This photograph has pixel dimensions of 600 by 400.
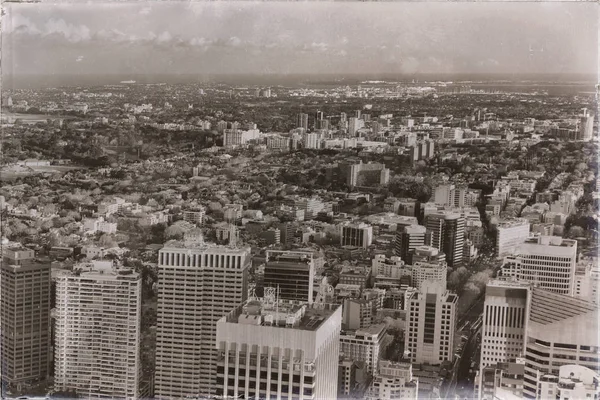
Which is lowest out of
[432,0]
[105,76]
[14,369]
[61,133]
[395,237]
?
[14,369]

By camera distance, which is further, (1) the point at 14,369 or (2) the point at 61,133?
(2) the point at 61,133

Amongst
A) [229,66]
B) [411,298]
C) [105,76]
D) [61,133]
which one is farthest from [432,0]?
[61,133]

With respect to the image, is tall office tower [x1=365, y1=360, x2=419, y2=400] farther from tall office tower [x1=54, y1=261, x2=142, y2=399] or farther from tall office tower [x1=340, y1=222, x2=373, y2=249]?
tall office tower [x1=54, y1=261, x2=142, y2=399]

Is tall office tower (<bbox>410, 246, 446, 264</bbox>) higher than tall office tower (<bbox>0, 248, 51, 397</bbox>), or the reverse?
tall office tower (<bbox>410, 246, 446, 264</bbox>)

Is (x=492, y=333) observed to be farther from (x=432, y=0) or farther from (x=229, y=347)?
(x=432, y=0)

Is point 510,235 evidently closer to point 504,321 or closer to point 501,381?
point 504,321

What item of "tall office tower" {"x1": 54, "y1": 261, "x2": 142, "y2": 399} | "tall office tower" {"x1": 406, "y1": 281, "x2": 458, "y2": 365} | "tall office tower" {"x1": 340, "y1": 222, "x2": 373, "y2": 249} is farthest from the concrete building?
"tall office tower" {"x1": 54, "y1": 261, "x2": 142, "y2": 399}

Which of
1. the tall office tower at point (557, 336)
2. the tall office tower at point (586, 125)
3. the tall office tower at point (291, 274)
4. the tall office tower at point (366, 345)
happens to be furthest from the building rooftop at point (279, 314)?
the tall office tower at point (586, 125)

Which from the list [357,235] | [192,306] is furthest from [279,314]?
[357,235]
